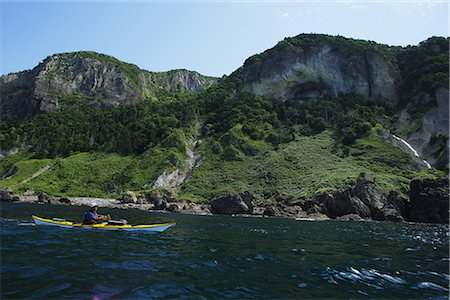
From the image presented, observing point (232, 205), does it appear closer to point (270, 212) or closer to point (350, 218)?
point (270, 212)

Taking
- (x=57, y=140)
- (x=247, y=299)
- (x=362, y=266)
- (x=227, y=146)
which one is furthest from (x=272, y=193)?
(x=57, y=140)

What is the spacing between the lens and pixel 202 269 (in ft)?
54.0

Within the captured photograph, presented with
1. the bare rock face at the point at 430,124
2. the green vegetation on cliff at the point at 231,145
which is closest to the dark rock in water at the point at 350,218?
the green vegetation on cliff at the point at 231,145

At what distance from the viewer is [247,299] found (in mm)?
12055

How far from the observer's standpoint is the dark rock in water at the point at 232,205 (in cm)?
7562

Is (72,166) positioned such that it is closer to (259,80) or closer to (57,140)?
(57,140)

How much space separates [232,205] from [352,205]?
2503cm

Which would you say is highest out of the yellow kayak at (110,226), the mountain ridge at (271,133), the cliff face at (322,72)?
the cliff face at (322,72)

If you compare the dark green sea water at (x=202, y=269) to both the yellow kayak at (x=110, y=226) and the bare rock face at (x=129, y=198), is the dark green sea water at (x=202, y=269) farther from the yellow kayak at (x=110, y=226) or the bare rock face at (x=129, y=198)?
the bare rock face at (x=129, y=198)

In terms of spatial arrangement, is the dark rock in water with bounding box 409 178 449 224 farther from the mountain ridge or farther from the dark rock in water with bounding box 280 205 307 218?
the dark rock in water with bounding box 280 205 307 218

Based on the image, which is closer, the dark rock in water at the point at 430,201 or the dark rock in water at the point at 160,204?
the dark rock in water at the point at 430,201

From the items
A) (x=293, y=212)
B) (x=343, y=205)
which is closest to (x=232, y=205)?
(x=293, y=212)

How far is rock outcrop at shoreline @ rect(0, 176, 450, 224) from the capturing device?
2665 inches

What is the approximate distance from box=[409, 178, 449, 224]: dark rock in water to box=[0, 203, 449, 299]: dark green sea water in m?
46.1
